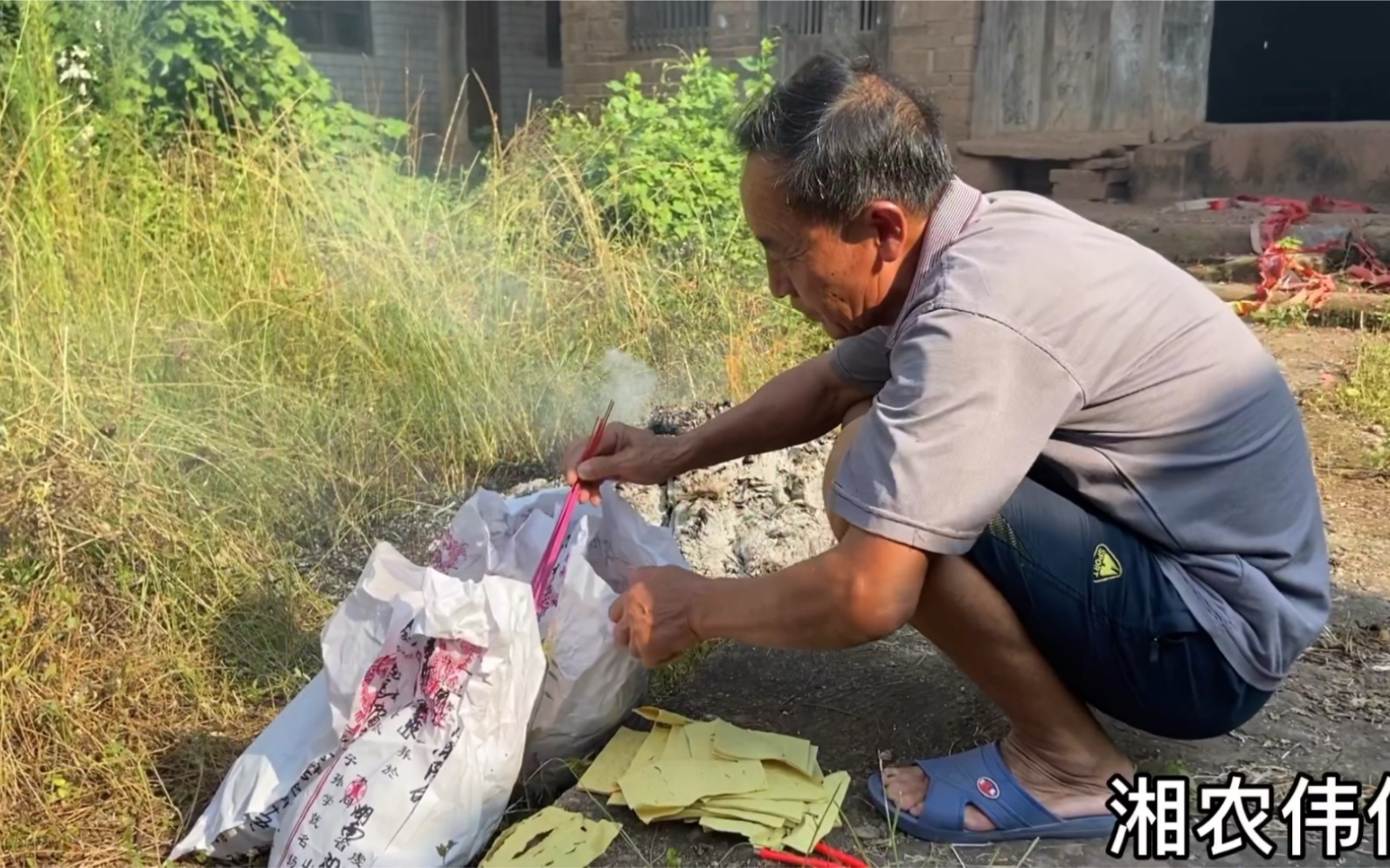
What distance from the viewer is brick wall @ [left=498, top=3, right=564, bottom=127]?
460 inches

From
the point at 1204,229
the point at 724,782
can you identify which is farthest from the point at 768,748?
the point at 1204,229

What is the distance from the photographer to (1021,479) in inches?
60.7

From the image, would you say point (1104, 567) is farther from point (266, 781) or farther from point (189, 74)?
point (189, 74)

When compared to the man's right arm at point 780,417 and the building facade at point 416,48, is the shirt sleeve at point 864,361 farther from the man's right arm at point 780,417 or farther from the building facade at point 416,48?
A: the building facade at point 416,48

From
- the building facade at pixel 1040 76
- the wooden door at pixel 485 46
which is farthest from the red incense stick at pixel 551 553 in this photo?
the wooden door at pixel 485 46

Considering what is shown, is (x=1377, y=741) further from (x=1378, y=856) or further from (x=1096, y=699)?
(x=1096, y=699)

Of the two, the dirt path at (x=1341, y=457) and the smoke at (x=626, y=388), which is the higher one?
the smoke at (x=626, y=388)

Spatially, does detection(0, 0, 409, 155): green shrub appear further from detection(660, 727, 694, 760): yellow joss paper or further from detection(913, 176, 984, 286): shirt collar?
detection(913, 176, 984, 286): shirt collar

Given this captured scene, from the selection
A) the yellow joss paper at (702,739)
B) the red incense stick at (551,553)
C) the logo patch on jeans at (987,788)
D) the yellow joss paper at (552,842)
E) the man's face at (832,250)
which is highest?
the man's face at (832,250)

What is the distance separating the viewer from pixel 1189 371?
1646 mm

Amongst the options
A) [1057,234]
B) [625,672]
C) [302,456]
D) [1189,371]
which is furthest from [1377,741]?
[302,456]

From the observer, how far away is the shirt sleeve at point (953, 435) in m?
1.46

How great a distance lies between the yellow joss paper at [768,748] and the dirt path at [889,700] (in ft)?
0.32

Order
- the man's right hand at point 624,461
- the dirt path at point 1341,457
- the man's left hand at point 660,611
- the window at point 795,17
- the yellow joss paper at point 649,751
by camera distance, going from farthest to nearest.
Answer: the window at point 795,17
the dirt path at point 1341,457
the man's right hand at point 624,461
the yellow joss paper at point 649,751
the man's left hand at point 660,611
